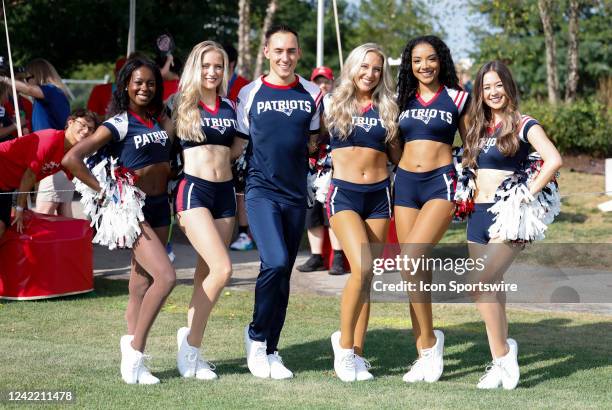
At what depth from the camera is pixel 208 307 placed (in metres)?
5.84

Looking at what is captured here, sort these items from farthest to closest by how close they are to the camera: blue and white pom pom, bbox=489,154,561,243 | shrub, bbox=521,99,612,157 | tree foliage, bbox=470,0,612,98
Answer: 1. tree foliage, bbox=470,0,612,98
2. shrub, bbox=521,99,612,157
3. blue and white pom pom, bbox=489,154,561,243

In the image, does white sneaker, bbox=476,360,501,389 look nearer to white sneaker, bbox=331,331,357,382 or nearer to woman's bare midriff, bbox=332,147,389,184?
white sneaker, bbox=331,331,357,382

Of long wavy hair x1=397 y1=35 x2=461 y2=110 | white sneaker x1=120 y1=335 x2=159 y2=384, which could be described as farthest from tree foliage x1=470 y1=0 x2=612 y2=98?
white sneaker x1=120 y1=335 x2=159 y2=384

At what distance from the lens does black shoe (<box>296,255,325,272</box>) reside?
975 cm

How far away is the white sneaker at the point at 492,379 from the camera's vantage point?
5.65 metres

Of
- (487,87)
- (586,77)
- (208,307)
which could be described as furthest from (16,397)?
(586,77)

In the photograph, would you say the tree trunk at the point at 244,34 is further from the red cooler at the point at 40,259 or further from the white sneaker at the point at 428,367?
the white sneaker at the point at 428,367

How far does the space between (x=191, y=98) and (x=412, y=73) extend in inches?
51.6

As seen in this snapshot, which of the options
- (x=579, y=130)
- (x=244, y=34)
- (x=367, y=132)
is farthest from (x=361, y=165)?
(x=244, y=34)

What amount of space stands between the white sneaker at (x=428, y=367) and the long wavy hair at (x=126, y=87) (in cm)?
208

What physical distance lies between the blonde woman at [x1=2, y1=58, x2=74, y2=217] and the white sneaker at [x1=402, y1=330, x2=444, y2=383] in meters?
4.76

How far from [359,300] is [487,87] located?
4.65 ft

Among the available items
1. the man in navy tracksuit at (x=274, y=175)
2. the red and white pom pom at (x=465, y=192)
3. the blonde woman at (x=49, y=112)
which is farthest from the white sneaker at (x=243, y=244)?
the red and white pom pom at (x=465, y=192)

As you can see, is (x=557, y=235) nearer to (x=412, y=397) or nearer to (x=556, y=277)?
(x=556, y=277)
